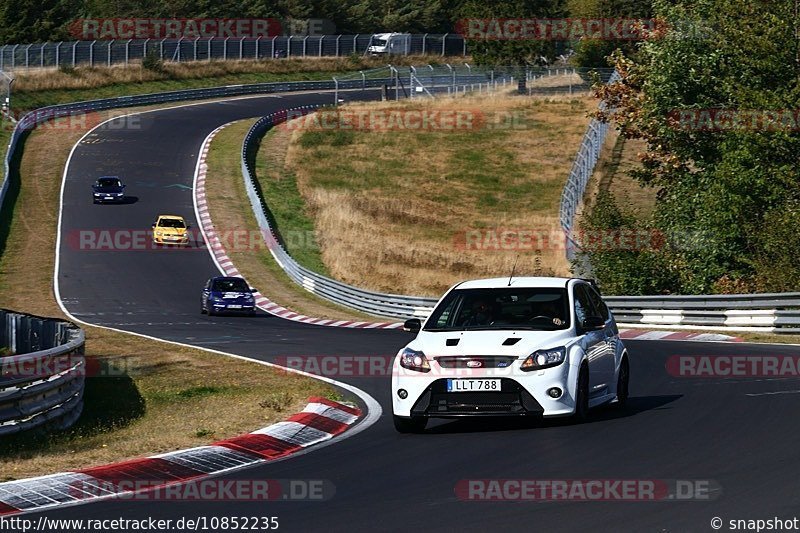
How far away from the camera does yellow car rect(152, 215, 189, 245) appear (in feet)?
167

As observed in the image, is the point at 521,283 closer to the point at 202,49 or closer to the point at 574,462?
the point at 574,462

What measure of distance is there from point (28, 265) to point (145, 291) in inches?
251

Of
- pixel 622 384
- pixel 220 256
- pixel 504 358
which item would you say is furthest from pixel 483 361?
pixel 220 256

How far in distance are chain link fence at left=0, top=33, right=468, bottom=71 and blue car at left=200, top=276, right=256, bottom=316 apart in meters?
47.1

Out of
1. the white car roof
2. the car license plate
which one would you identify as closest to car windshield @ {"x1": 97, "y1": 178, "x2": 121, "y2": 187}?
the white car roof

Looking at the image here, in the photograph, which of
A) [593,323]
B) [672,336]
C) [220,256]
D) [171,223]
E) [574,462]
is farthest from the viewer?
[171,223]

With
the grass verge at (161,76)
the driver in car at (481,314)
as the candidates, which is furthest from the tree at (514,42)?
the driver in car at (481,314)

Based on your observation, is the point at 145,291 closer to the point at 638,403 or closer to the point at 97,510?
the point at 638,403

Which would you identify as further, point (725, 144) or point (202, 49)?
point (202, 49)

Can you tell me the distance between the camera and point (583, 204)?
5619cm

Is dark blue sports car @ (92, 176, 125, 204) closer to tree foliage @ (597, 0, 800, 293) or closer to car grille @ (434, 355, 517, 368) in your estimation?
tree foliage @ (597, 0, 800, 293)

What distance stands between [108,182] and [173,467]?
157 ft

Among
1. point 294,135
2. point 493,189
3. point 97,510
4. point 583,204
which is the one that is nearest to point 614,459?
point 97,510

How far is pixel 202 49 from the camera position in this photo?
98.1 metres
